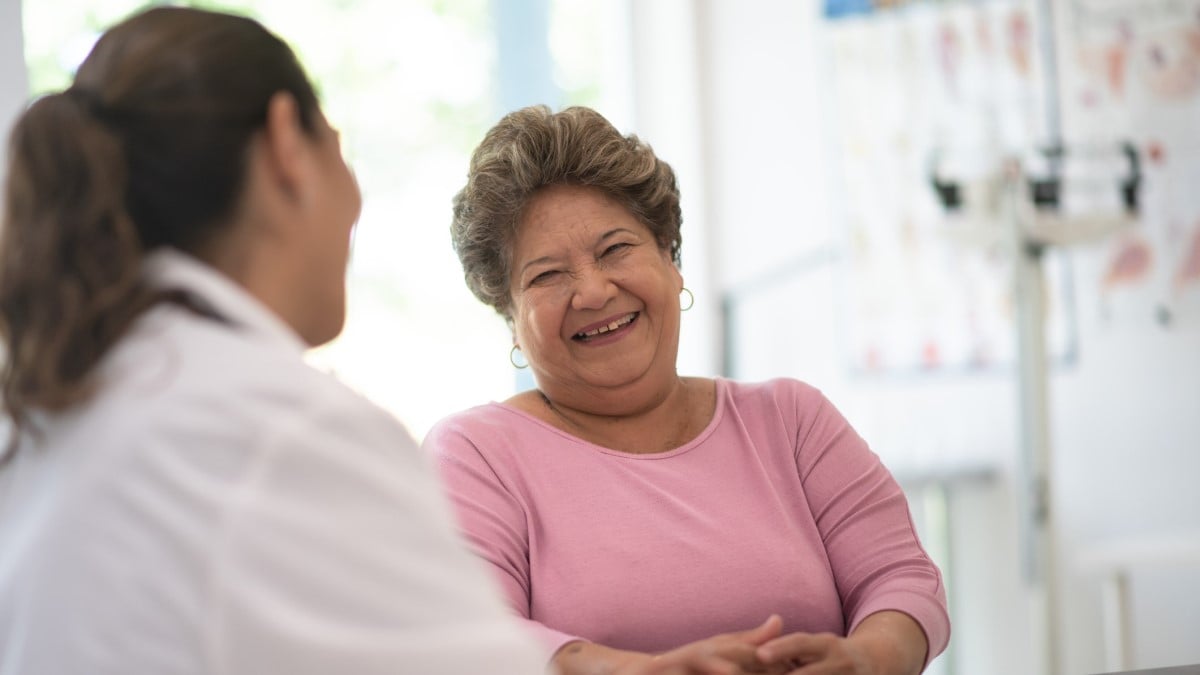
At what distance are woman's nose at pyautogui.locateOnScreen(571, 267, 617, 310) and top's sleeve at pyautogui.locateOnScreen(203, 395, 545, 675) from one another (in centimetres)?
86

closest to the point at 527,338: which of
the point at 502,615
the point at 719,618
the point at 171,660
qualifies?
the point at 719,618

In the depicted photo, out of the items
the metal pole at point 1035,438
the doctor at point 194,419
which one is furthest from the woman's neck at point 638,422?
the metal pole at point 1035,438

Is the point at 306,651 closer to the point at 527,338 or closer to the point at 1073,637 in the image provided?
the point at 527,338

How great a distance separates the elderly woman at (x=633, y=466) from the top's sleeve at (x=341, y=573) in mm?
669

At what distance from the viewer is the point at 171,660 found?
77 cm

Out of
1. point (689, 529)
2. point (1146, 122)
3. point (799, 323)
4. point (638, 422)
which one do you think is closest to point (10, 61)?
point (638, 422)

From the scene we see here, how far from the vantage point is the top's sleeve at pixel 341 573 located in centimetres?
77

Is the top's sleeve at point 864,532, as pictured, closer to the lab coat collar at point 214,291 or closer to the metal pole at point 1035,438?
the lab coat collar at point 214,291

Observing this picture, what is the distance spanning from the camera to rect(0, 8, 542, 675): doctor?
0.77 metres

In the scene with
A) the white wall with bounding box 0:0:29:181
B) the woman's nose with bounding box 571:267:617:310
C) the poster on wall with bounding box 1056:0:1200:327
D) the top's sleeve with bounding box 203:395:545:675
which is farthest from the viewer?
the poster on wall with bounding box 1056:0:1200:327

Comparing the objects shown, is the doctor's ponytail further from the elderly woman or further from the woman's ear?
the elderly woman

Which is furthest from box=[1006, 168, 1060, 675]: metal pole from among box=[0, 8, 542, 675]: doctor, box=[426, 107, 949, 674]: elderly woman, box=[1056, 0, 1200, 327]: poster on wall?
box=[0, 8, 542, 675]: doctor

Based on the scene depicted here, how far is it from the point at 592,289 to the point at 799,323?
221 cm

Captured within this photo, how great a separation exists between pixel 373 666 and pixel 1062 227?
8.43 feet
